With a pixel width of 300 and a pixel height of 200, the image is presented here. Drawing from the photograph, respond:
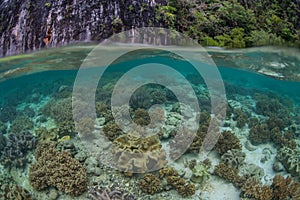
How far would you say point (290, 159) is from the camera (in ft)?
26.1

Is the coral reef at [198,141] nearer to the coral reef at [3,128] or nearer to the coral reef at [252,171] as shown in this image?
the coral reef at [252,171]

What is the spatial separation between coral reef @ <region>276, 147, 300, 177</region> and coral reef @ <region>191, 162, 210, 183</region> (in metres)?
2.37

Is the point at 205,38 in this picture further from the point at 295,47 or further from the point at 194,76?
the point at 194,76

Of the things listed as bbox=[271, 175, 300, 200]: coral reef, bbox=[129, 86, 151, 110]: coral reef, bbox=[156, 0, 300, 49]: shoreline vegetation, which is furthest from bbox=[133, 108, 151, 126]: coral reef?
bbox=[271, 175, 300, 200]: coral reef

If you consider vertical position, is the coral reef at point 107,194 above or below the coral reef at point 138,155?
below

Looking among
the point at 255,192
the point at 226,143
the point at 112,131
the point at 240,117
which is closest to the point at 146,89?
the point at 112,131

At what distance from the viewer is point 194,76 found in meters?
16.6

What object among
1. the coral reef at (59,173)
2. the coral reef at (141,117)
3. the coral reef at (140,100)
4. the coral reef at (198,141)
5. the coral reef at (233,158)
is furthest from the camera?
the coral reef at (140,100)

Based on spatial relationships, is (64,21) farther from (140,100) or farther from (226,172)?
(226,172)

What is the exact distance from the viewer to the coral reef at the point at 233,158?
25.3 ft

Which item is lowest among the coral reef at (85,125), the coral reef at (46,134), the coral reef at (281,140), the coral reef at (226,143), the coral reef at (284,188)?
the coral reef at (284,188)

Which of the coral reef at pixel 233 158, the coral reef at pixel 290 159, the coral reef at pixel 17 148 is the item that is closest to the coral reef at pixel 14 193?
the coral reef at pixel 17 148

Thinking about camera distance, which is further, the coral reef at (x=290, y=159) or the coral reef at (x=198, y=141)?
the coral reef at (x=198, y=141)

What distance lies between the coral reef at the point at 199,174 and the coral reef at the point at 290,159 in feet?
7.78
